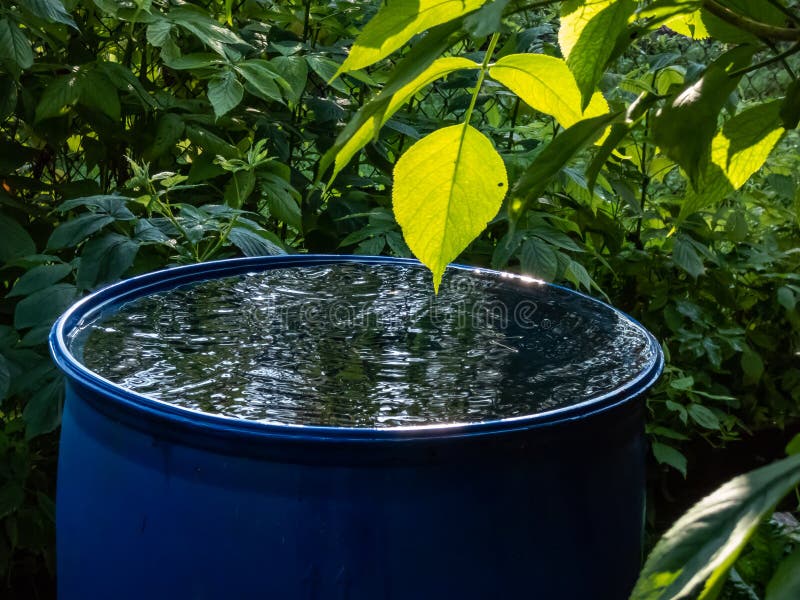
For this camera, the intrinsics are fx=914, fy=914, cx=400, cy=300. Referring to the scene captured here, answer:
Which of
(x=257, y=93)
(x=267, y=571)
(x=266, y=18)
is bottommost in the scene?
(x=267, y=571)

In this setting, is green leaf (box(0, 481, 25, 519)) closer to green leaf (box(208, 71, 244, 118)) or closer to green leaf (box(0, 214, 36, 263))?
green leaf (box(0, 214, 36, 263))

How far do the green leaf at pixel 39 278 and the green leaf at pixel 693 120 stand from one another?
4.66 ft

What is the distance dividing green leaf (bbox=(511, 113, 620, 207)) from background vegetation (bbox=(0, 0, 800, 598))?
80 centimetres

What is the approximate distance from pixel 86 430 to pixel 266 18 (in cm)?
171

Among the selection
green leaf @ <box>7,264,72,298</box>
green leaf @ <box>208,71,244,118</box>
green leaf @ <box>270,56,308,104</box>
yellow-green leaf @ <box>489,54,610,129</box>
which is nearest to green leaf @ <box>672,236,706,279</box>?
green leaf @ <box>270,56,308,104</box>

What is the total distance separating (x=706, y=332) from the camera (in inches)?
103

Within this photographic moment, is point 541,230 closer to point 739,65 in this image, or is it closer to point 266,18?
point 266,18

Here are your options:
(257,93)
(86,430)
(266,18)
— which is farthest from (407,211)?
(266,18)

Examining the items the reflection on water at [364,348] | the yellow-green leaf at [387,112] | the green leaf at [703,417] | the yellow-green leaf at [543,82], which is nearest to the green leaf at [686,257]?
the green leaf at [703,417]

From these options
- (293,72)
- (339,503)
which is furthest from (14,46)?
(339,503)

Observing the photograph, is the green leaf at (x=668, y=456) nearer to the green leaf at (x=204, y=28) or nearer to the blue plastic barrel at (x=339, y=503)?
the blue plastic barrel at (x=339, y=503)

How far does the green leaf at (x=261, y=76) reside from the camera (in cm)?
197

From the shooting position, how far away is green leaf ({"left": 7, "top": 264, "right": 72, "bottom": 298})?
1.65 meters

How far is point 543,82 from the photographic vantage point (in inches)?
22.8
